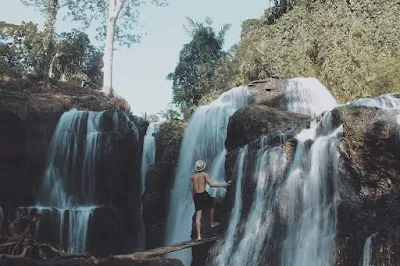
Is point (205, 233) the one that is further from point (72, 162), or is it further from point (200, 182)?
point (72, 162)

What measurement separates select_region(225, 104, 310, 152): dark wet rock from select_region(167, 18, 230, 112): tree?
46.9 ft

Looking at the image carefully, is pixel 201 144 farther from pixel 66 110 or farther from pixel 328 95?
pixel 66 110

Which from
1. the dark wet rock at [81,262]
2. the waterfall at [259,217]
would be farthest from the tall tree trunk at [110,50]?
the dark wet rock at [81,262]

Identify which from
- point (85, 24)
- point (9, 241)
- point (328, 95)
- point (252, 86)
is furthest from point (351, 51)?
point (85, 24)

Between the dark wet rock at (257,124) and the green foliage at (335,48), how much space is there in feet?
14.9

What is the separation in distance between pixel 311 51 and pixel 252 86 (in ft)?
11.2

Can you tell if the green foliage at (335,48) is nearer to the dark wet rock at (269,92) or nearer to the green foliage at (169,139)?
the dark wet rock at (269,92)

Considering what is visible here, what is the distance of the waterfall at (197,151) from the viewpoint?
604 inches

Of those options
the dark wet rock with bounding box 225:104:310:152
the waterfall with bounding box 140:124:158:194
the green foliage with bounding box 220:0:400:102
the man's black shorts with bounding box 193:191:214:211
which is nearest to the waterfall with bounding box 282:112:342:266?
the dark wet rock with bounding box 225:104:310:152

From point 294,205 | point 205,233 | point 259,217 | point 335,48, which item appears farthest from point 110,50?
point 294,205

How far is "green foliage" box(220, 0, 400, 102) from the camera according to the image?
1669 cm

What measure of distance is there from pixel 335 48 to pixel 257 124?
7.12m

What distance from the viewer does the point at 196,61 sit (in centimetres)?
2936

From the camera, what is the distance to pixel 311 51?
19.7 meters
